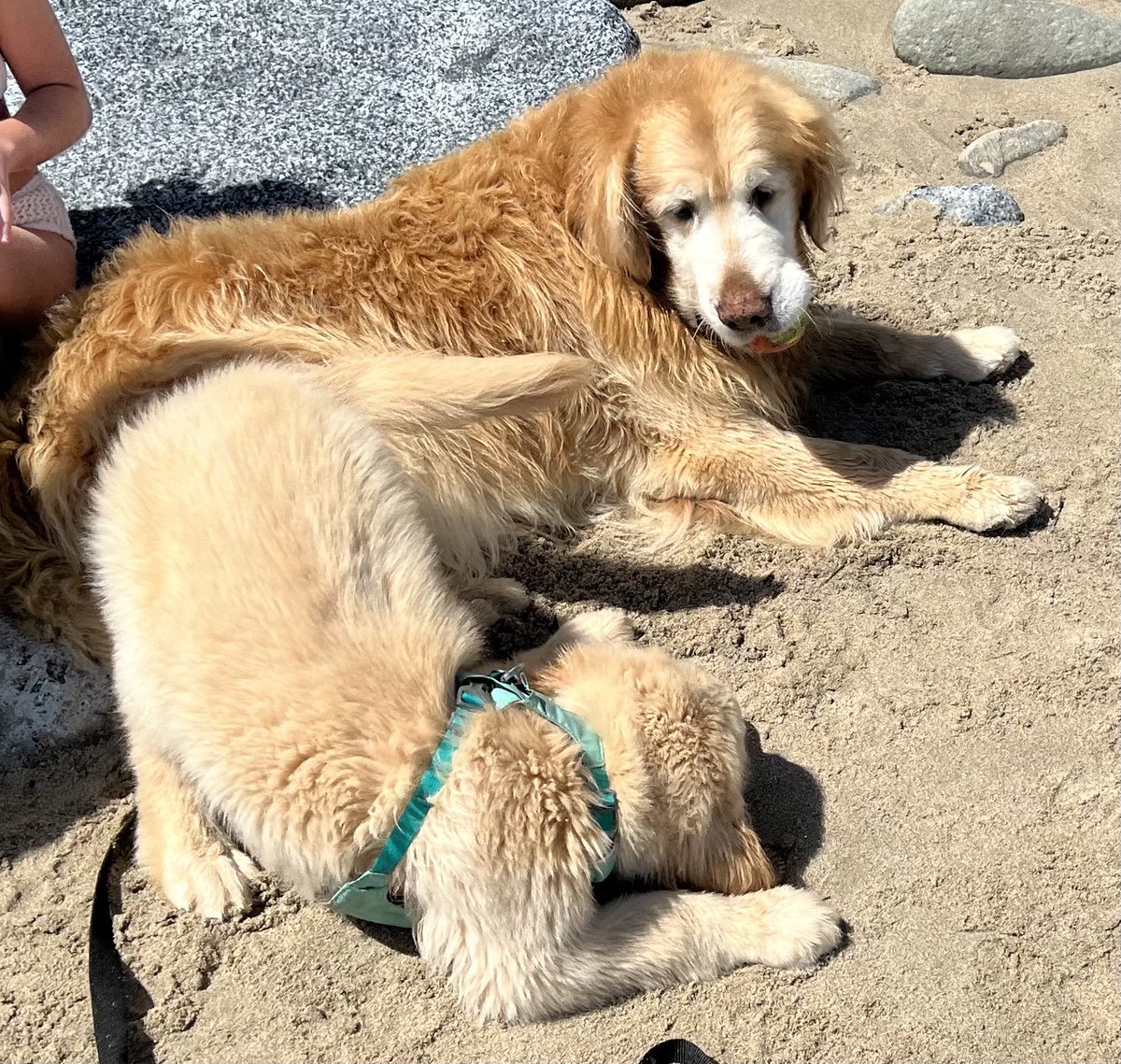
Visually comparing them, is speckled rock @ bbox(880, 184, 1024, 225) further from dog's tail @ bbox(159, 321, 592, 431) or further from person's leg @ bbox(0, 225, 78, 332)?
person's leg @ bbox(0, 225, 78, 332)

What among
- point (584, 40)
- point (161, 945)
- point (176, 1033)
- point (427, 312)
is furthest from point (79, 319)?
point (584, 40)

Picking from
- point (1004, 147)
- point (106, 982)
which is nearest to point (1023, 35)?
point (1004, 147)

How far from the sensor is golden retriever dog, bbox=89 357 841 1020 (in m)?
1.87

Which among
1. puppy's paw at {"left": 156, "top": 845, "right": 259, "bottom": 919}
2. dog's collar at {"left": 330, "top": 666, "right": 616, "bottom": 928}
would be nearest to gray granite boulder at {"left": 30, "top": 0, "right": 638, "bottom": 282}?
puppy's paw at {"left": 156, "top": 845, "right": 259, "bottom": 919}

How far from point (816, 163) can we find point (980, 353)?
2.97 feet

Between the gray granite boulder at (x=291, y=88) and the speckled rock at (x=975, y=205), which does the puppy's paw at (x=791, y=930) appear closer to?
the speckled rock at (x=975, y=205)

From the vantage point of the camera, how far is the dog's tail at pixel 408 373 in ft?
7.86

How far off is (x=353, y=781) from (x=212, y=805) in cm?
40

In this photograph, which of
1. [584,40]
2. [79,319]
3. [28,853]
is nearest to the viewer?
[28,853]

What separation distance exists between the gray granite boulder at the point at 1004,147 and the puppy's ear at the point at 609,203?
2.14m

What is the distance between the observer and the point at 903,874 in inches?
88.7

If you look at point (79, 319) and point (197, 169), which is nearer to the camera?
point (79, 319)

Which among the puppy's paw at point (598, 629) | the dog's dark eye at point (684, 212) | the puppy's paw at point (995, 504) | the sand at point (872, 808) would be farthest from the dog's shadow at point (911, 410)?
the puppy's paw at point (598, 629)

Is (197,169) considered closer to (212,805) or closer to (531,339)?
(531,339)
